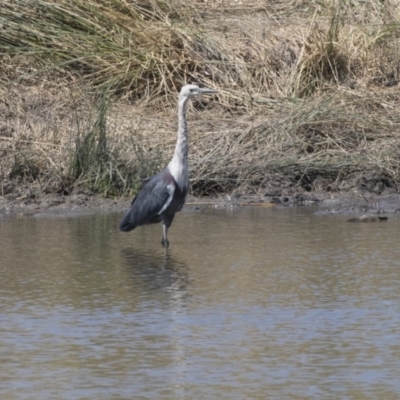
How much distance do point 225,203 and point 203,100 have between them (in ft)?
7.67

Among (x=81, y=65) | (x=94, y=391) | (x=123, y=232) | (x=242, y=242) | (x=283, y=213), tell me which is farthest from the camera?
(x=81, y=65)

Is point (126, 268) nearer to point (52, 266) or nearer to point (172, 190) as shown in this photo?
point (52, 266)

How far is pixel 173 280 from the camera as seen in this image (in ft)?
22.9

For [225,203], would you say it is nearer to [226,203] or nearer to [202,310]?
[226,203]

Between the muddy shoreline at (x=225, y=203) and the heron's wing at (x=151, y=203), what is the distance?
4.07 ft

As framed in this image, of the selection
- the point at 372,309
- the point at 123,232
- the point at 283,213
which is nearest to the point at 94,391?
the point at 372,309

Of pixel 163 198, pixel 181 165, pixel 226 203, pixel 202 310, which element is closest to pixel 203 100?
pixel 226 203

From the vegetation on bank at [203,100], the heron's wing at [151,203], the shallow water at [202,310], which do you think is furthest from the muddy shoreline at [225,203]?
the heron's wing at [151,203]

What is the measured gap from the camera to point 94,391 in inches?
185

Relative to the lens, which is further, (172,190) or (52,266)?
(172,190)

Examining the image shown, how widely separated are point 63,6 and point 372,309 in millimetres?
7321

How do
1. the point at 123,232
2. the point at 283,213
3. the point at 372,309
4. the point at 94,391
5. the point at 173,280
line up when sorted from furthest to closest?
the point at 283,213, the point at 123,232, the point at 173,280, the point at 372,309, the point at 94,391

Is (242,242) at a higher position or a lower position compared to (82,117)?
lower

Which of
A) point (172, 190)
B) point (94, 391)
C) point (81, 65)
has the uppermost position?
point (81, 65)
